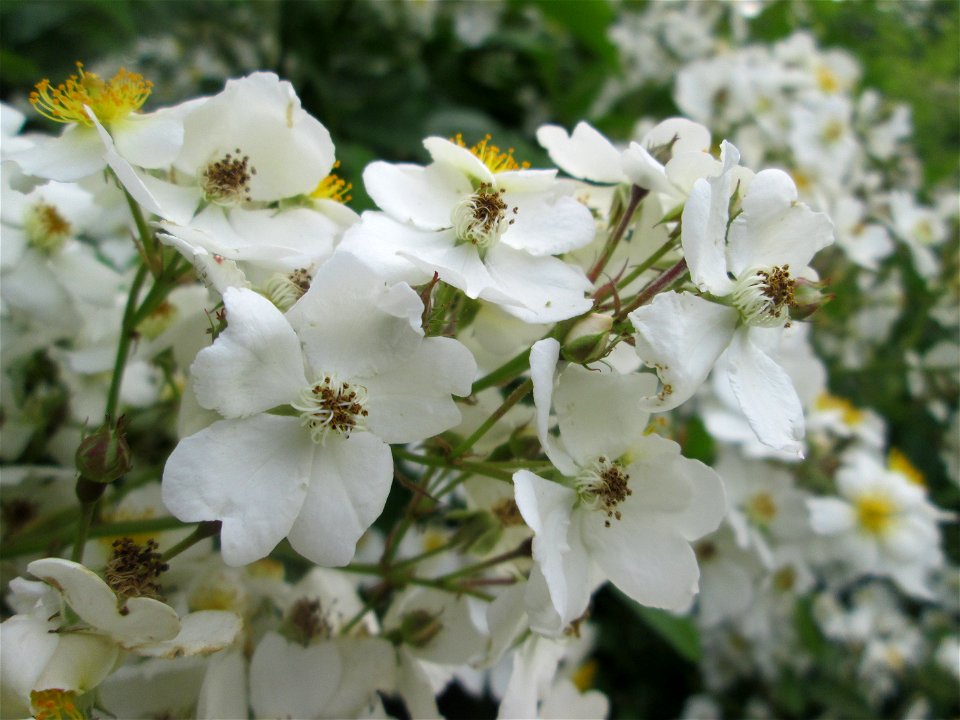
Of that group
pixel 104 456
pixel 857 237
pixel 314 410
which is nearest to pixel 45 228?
pixel 104 456

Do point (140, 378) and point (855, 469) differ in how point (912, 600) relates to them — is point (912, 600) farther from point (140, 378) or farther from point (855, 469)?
point (140, 378)

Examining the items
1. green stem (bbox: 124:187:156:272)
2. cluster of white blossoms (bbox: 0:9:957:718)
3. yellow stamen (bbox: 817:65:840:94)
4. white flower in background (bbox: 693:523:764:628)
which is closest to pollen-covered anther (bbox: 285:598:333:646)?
cluster of white blossoms (bbox: 0:9:957:718)

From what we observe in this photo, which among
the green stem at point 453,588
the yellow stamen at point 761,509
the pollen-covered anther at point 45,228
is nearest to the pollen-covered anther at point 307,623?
the green stem at point 453,588

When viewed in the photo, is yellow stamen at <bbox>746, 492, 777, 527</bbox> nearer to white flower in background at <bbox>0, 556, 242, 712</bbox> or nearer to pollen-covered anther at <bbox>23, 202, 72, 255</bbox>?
white flower in background at <bbox>0, 556, 242, 712</bbox>

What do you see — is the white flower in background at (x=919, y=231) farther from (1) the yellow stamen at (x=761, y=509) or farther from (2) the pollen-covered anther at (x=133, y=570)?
(2) the pollen-covered anther at (x=133, y=570)

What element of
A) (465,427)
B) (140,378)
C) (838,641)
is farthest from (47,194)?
(838,641)

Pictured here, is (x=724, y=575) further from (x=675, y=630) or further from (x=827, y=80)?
(x=827, y=80)

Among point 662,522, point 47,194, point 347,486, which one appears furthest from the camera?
point 47,194
